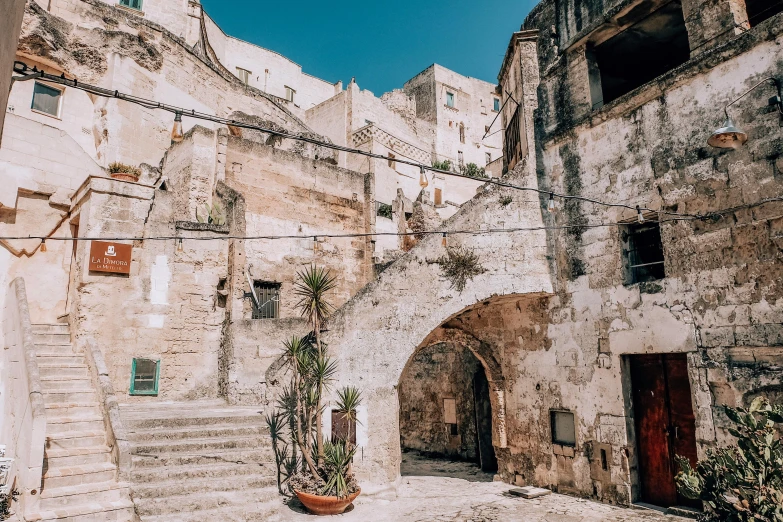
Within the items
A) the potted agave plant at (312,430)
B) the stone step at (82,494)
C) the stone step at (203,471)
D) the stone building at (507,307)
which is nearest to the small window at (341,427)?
the potted agave plant at (312,430)

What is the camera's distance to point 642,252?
8766 mm

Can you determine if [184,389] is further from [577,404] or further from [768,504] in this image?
[768,504]

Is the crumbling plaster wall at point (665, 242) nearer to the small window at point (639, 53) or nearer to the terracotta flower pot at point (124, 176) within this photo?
the small window at point (639, 53)

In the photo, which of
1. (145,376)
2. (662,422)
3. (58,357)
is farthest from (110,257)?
(662,422)

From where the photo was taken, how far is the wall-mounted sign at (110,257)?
10.3 m

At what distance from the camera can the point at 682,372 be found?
7.96 meters

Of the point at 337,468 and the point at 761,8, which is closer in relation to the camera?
the point at 337,468

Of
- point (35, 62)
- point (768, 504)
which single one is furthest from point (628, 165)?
point (35, 62)

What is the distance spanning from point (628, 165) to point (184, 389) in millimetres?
9848

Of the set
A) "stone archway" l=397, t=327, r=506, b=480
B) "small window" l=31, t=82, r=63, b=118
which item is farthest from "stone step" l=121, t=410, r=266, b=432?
"small window" l=31, t=82, r=63, b=118

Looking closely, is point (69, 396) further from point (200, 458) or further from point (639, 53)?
point (639, 53)

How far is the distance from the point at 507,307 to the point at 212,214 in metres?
8.88

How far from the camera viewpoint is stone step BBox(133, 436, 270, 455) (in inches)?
294

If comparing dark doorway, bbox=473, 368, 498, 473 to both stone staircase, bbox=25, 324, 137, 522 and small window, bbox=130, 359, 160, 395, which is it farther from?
stone staircase, bbox=25, 324, 137, 522
